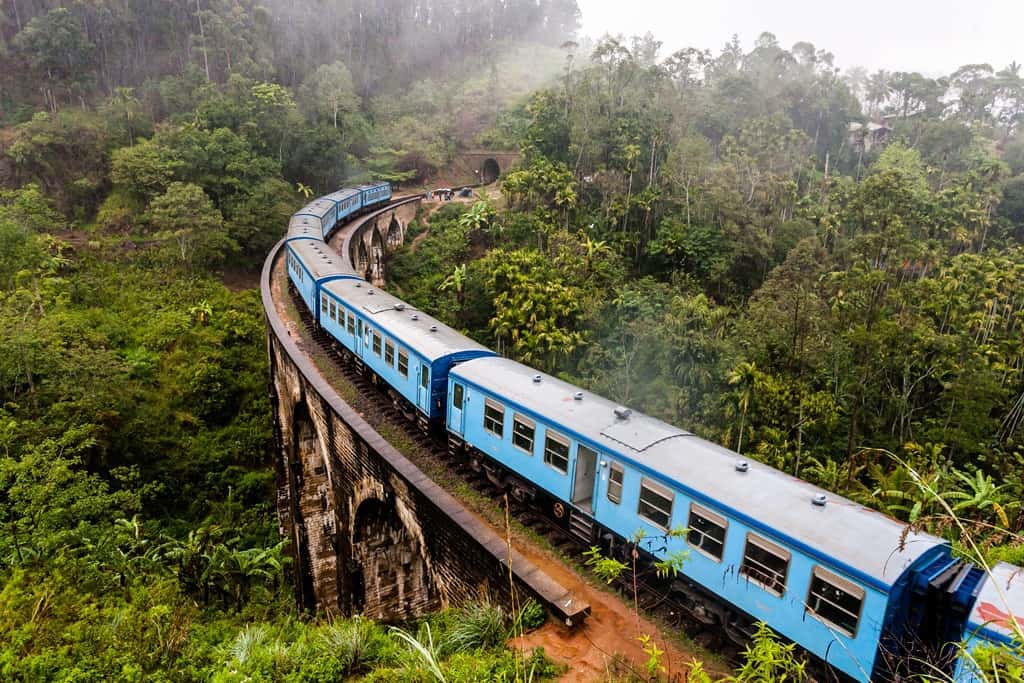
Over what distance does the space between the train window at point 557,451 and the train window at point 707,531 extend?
2.00 m

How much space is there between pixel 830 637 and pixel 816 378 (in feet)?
51.5

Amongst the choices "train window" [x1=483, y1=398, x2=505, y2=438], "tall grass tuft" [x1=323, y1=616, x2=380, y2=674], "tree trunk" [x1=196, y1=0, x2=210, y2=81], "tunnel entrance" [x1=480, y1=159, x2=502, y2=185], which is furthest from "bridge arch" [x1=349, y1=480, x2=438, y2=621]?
"tree trunk" [x1=196, y1=0, x2=210, y2=81]

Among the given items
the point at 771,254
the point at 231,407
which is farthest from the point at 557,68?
the point at 231,407

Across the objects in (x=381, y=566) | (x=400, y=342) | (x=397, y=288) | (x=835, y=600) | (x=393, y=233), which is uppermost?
(x=400, y=342)

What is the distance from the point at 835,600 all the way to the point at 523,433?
4.59 meters

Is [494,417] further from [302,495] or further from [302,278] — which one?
[302,278]

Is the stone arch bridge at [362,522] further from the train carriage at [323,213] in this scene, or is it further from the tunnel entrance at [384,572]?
the train carriage at [323,213]

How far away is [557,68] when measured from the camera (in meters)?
66.2

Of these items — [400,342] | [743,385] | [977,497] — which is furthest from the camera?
[743,385]

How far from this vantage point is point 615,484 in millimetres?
8180

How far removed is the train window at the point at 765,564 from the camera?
651cm

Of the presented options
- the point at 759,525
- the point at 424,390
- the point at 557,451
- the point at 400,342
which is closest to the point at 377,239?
the point at 400,342

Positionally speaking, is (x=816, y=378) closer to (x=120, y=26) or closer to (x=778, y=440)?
(x=778, y=440)

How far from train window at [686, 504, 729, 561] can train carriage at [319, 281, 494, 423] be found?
5.46 m
